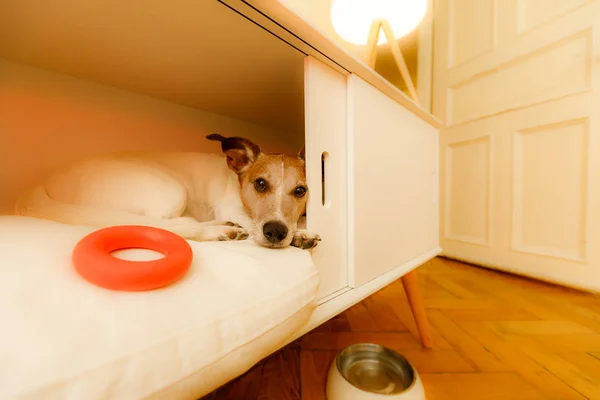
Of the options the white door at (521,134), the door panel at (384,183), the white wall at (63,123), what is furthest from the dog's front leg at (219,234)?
the white door at (521,134)

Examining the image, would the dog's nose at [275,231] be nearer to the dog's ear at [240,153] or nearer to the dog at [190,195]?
the dog at [190,195]

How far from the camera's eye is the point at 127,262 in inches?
11.4

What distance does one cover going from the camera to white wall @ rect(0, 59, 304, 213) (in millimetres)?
756

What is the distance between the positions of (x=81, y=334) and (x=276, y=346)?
0.78 feet

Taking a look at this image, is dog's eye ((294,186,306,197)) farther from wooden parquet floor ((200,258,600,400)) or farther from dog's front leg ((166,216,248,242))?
wooden parquet floor ((200,258,600,400))

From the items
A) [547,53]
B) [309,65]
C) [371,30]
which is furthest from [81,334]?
[547,53]

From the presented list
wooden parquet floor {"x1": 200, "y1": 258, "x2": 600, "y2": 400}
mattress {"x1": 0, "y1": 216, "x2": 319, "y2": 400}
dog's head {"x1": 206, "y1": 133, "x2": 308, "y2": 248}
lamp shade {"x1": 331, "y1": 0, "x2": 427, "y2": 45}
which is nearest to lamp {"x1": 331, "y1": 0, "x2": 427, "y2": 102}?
lamp shade {"x1": 331, "y1": 0, "x2": 427, "y2": 45}

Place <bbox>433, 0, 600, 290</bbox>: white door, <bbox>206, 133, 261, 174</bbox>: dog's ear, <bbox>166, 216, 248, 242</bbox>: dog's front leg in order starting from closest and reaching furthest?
<bbox>166, 216, 248, 242</bbox>: dog's front leg
<bbox>206, 133, 261, 174</bbox>: dog's ear
<bbox>433, 0, 600, 290</bbox>: white door

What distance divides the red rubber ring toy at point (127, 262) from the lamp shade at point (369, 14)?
139 centimetres

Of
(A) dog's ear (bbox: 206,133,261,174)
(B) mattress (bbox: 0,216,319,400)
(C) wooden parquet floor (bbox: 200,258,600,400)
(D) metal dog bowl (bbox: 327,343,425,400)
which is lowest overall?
(C) wooden parquet floor (bbox: 200,258,600,400)

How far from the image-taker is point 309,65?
1.79ft

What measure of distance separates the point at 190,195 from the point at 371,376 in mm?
764

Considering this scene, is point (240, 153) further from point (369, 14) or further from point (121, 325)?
point (369, 14)

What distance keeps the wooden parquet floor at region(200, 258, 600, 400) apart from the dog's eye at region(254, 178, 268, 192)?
549 mm
